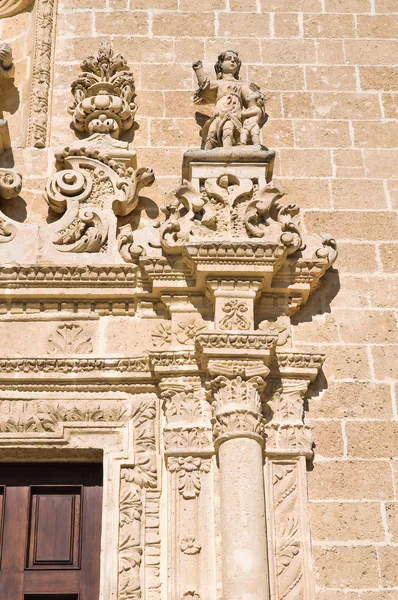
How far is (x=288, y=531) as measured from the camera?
5.64m

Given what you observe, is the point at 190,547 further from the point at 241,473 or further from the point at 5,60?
the point at 5,60

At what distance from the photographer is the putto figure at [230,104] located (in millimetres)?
6789

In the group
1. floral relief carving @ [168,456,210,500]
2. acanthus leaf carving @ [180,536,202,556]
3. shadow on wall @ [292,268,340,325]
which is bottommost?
acanthus leaf carving @ [180,536,202,556]

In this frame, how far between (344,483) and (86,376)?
146 centimetres

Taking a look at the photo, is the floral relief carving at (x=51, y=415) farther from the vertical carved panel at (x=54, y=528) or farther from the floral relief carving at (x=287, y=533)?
the floral relief carving at (x=287, y=533)

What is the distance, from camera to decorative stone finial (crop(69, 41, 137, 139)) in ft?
23.0

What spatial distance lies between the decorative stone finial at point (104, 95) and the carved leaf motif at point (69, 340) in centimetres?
139

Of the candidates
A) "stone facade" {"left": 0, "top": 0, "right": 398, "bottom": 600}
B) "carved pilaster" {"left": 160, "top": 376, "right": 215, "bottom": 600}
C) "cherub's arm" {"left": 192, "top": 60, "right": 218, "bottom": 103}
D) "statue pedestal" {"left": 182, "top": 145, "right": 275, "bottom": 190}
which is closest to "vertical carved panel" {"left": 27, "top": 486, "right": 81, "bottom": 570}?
"stone facade" {"left": 0, "top": 0, "right": 398, "bottom": 600}

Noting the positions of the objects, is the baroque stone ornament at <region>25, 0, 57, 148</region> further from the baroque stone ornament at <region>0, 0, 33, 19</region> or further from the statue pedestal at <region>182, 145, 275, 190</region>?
the statue pedestal at <region>182, 145, 275, 190</region>

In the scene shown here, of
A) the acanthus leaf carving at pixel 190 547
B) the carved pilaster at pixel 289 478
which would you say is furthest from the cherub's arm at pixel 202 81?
the acanthus leaf carving at pixel 190 547

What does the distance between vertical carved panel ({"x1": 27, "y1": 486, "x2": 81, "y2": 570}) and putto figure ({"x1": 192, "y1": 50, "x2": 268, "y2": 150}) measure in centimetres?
224

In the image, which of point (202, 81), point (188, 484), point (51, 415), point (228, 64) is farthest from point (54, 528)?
point (228, 64)

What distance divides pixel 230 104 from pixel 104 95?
805 mm

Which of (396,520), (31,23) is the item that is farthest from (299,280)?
(31,23)
